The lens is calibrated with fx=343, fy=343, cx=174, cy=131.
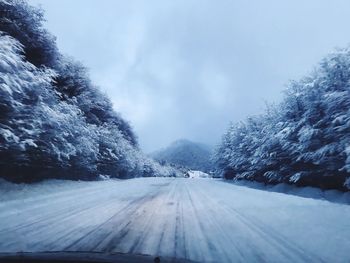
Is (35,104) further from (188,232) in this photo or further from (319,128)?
(319,128)

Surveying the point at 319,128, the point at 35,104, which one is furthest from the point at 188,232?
the point at 35,104

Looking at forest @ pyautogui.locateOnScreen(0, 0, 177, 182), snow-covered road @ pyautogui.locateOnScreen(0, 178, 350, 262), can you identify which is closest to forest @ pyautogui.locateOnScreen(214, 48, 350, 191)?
snow-covered road @ pyautogui.locateOnScreen(0, 178, 350, 262)

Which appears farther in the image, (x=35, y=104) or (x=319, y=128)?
(x=35, y=104)

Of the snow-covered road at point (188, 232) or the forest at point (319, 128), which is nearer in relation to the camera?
the snow-covered road at point (188, 232)

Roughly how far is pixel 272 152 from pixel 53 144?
13633 mm

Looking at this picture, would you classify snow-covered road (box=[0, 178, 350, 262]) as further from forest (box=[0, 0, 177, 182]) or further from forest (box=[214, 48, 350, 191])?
forest (box=[0, 0, 177, 182])

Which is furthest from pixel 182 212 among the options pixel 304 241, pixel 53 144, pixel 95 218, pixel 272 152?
pixel 272 152

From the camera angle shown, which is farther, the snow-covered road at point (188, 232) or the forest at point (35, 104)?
the forest at point (35, 104)

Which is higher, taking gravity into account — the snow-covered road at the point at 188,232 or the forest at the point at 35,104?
the forest at the point at 35,104

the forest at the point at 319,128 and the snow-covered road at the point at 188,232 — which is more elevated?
the forest at the point at 319,128


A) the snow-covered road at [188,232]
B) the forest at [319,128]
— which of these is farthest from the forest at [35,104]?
the forest at [319,128]

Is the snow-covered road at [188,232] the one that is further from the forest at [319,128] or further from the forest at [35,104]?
the forest at [35,104]

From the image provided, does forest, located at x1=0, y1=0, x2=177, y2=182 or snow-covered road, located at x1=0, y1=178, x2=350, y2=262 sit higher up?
forest, located at x1=0, y1=0, x2=177, y2=182

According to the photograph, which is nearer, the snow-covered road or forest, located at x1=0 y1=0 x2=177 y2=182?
the snow-covered road
